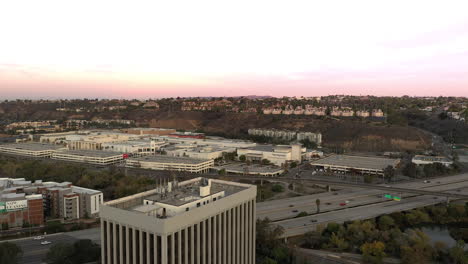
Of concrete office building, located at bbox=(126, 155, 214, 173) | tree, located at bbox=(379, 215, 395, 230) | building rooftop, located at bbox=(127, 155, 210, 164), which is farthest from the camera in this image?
building rooftop, located at bbox=(127, 155, 210, 164)

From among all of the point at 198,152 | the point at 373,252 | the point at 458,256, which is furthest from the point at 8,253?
the point at 198,152

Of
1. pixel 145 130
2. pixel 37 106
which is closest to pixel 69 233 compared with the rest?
pixel 145 130

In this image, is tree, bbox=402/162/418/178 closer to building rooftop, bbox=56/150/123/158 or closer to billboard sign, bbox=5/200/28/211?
building rooftop, bbox=56/150/123/158

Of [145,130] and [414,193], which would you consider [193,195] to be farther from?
[145,130]

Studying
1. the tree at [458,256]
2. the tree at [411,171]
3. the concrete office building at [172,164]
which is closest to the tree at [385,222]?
the tree at [458,256]

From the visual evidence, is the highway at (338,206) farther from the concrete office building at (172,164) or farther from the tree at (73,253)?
the concrete office building at (172,164)

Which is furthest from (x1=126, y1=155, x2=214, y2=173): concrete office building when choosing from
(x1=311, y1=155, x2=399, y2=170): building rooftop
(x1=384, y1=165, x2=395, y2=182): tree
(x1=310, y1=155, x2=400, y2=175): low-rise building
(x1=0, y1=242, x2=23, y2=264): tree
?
(x1=0, y1=242, x2=23, y2=264): tree
